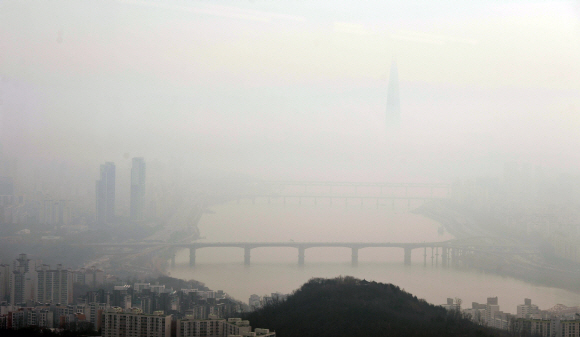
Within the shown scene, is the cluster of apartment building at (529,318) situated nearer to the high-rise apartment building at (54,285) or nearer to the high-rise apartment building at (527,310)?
the high-rise apartment building at (527,310)

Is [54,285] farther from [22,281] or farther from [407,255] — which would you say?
[407,255]

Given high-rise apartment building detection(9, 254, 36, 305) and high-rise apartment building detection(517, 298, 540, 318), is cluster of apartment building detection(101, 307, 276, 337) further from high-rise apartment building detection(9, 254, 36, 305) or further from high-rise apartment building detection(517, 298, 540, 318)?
high-rise apartment building detection(517, 298, 540, 318)

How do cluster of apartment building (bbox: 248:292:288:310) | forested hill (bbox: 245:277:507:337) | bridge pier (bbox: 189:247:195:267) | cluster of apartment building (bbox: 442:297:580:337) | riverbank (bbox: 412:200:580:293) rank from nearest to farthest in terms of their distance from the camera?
1. forested hill (bbox: 245:277:507:337)
2. cluster of apartment building (bbox: 442:297:580:337)
3. cluster of apartment building (bbox: 248:292:288:310)
4. riverbank (bbox: 412:200:580:293)
5. bridge pier (bbox: 189:247:195:267)

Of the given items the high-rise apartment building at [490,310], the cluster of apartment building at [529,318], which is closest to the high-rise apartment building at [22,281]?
the cluster of apartment building at [529,318]

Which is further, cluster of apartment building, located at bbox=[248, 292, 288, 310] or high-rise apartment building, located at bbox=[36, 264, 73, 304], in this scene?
high-rise apartment building, located at bbox=[36, 264, 73, 304]

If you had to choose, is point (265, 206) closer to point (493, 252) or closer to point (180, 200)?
point (180, 200)

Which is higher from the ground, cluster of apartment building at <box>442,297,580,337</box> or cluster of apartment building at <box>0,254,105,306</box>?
cluster of apartment building at <box>0,254,105,306</box>

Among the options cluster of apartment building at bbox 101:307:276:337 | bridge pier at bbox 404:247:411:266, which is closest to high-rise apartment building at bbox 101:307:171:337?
cluster of apartment building at bbox 101:307:276:337

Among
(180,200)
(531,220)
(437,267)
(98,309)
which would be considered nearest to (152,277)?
(98,309)

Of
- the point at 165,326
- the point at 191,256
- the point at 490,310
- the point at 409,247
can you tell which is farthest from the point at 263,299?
the point at 409,247
